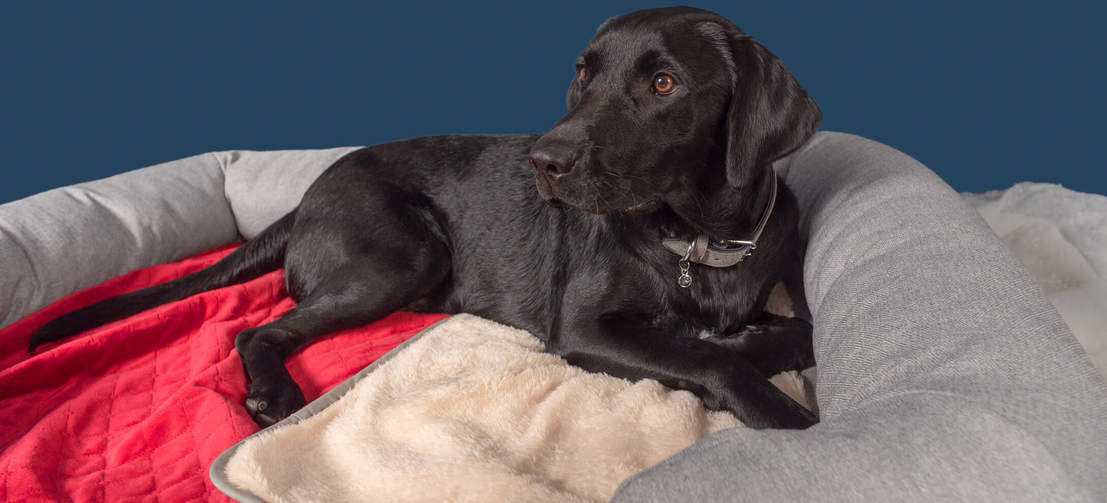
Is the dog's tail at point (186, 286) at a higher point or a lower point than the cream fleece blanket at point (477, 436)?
lower

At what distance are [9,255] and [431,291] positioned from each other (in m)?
1.43

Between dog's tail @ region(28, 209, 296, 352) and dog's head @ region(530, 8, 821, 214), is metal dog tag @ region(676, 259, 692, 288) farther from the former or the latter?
dog's tail @ region(28, 209, 296, 352)

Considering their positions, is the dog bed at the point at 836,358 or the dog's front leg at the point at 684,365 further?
the dog's front leg at the point at 684,365

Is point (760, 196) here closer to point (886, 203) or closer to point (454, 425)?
point (886, 203)

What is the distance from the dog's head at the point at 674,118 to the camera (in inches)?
69.5

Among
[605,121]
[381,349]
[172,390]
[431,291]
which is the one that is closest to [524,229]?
[431,291]

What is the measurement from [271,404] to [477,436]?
2.19 ft

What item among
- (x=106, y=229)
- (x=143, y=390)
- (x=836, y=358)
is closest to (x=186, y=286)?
(x=143, y=390)

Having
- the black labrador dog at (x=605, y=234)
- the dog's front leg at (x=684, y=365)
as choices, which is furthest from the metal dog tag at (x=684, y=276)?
the dog's front leg at (x=684, y=365)

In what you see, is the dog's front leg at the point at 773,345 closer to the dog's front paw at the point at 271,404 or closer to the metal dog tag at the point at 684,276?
the metal dog tag at the point at 684,276

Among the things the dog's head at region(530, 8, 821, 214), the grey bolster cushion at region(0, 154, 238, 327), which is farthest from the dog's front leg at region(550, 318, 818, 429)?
the grey bolster cushion at region(0, 154, 238, 327)

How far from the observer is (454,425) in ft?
5.70

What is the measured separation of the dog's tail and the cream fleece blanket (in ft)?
3.12

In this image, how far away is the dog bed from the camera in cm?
107
